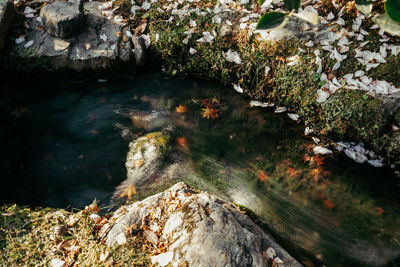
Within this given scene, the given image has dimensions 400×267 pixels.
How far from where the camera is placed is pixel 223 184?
11.4 feet

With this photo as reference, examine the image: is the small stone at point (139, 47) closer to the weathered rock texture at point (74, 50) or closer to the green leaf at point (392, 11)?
the weathered rock texture at point (74, 50)

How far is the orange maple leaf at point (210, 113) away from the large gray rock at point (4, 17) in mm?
3539

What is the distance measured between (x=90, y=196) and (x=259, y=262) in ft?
7.64

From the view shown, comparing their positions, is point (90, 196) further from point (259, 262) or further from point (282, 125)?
point (282, 125)

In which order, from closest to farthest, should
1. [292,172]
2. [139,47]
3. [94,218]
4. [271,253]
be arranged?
[271,253]
[94,218]
[292,172]
[139,47]

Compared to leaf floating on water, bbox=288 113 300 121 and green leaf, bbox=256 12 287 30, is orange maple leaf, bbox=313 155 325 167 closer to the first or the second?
leaf floating on water, bbox=288 113 300 121

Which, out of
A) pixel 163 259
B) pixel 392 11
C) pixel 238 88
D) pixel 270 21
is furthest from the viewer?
pixel 238 88

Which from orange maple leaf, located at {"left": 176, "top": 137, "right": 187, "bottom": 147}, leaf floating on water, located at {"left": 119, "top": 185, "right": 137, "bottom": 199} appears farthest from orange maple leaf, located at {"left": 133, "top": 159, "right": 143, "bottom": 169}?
orange maple leaf, located at {"left": 176, "top": 137, "right": 187, "bottom": 147}

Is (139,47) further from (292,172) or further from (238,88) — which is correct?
(292,172)

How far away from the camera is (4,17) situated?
4262 millimetres

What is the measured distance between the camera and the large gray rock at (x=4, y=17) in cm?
420

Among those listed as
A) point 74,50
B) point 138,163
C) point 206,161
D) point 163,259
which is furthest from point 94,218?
point 74,50

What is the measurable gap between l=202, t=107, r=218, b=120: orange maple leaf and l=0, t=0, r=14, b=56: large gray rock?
354 cm

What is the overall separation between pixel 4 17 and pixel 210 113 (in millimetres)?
3781
